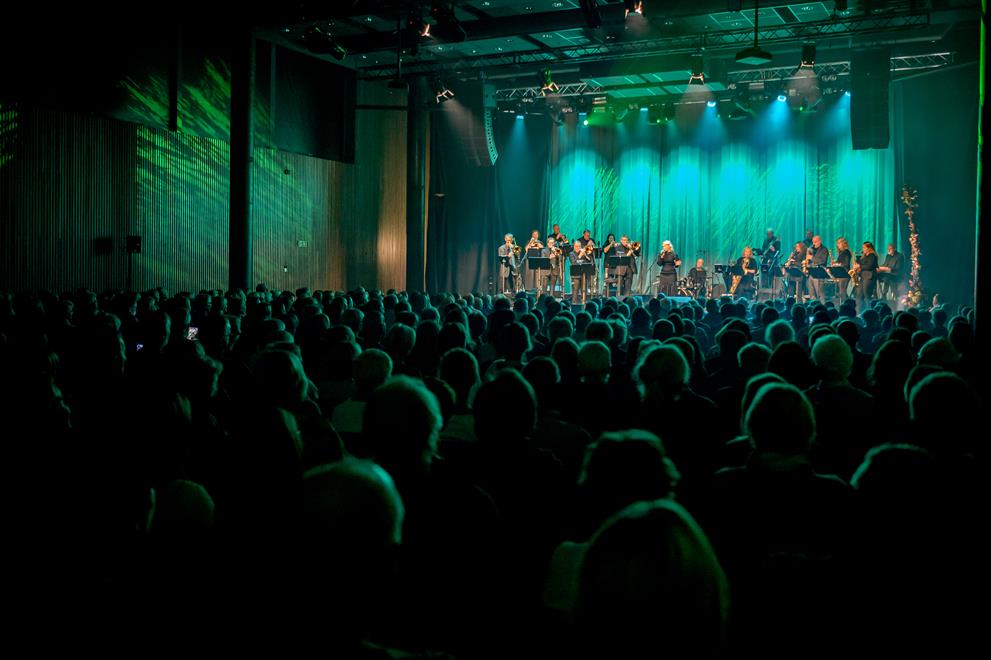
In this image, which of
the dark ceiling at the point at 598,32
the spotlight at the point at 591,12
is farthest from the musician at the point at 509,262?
the spotlight at the point at 591,12

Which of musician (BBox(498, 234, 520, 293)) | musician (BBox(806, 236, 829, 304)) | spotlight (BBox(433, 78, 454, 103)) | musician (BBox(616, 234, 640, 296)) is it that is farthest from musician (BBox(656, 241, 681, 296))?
spotlight (BBox(433, 78, 454, 103))

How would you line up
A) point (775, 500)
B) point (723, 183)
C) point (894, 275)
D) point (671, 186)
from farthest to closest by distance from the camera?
point (671, 186) → point (723, 183) → point (894, 275) → point (775, 500)

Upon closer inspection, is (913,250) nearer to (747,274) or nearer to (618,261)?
(747,274)

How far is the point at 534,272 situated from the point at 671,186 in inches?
200

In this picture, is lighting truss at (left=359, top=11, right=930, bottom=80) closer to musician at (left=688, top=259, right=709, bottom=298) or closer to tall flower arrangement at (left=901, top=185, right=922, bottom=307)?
tall flower arrangement at (left=901, top=185, right=922, bottom=307)

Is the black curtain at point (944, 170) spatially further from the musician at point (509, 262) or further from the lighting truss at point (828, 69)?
the musician at point (509, 262)

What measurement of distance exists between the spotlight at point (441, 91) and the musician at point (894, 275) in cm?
1012

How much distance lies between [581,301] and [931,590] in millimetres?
19855

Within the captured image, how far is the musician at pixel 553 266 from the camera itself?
21.5 m

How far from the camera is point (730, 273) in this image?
2078 centimetres

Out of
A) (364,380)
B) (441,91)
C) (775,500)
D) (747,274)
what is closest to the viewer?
(775,500)

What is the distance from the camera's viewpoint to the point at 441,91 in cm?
1827

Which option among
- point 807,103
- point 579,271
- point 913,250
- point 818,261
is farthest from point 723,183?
point 913,250

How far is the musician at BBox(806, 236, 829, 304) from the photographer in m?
19.8
